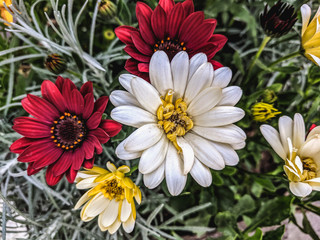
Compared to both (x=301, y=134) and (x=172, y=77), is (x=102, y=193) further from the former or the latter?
(x=301, y=134)

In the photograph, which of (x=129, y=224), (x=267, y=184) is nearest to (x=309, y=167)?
(x=267, y=184)

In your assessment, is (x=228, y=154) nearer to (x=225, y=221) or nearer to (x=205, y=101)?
(x=205, y=101)

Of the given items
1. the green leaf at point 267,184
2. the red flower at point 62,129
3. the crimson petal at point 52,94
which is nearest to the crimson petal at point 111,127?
the red flower at point 62,129

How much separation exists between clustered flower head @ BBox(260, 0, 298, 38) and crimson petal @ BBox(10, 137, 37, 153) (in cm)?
51

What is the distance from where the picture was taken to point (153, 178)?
45 cm

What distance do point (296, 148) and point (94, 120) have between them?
38 cm

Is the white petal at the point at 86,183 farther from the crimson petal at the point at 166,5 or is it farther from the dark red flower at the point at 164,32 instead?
the crimson petal at the point at 166,5

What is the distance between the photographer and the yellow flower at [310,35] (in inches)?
19.8

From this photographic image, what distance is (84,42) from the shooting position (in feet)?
2.77

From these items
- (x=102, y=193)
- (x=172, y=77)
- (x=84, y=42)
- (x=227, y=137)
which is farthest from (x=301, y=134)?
(x=84, y=42)

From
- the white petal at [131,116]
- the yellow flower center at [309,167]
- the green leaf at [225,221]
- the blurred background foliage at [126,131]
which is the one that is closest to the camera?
the white petal at [131,116]

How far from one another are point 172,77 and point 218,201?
0.49m

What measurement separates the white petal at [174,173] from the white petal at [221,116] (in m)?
0.08

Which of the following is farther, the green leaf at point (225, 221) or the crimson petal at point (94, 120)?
the green leaf at point (225, 221)
